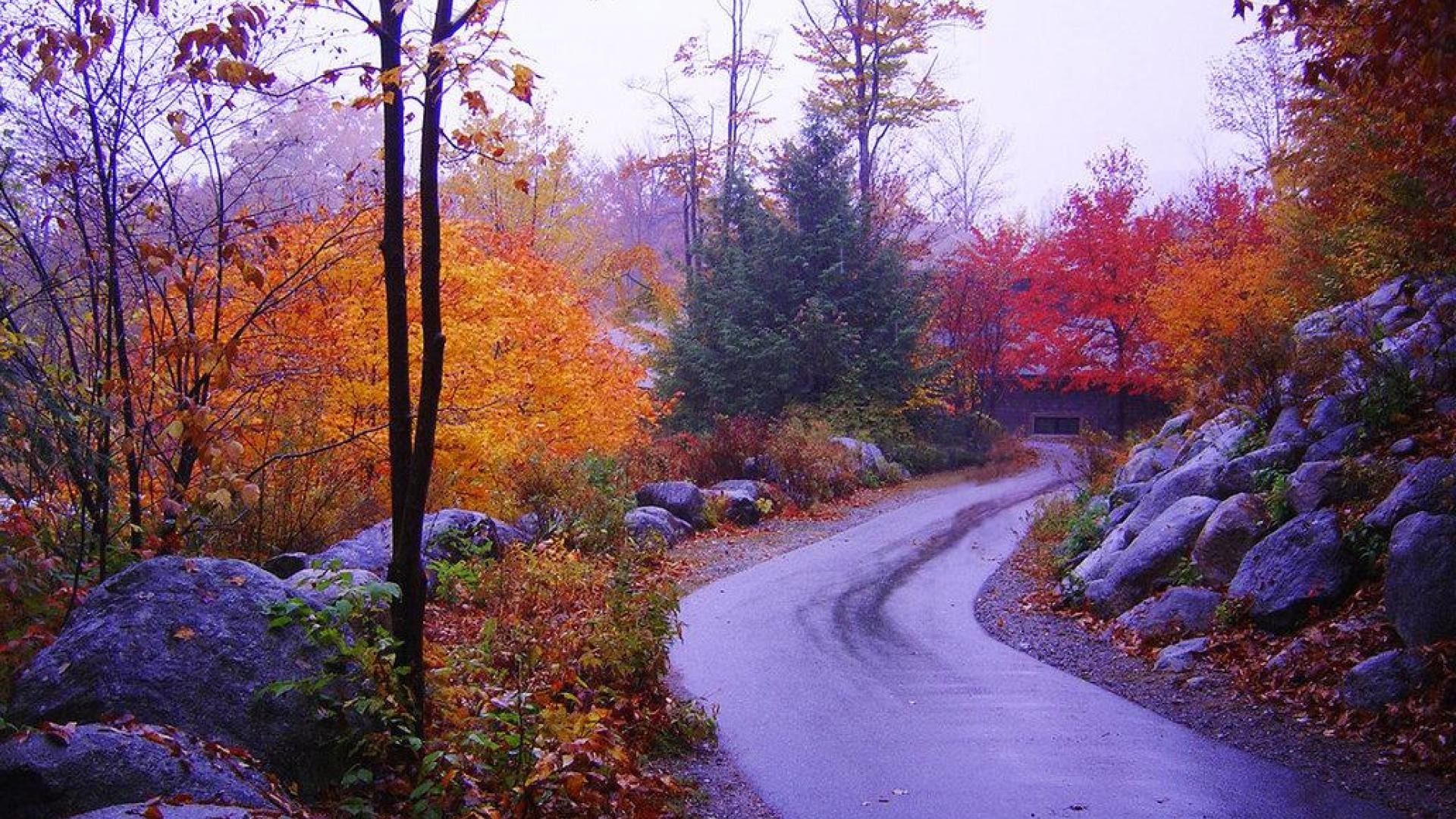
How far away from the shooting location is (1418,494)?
816 cm

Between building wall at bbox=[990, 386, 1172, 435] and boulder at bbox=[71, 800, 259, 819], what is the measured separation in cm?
3243

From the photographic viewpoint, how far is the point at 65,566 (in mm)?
6879

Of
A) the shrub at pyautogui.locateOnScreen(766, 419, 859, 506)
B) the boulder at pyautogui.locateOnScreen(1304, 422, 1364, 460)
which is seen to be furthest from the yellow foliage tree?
the boulder at pyautogui.locateOnScreen(1304, 422, 1364, 460)

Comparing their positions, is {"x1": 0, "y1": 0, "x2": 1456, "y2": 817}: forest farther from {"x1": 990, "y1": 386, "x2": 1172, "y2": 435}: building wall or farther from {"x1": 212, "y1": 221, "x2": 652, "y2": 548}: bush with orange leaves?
{"x1": 990, "y1": 386, "x2": 1172, "y2": 435}: building wall

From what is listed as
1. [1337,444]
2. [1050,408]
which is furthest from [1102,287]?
[1337,444]

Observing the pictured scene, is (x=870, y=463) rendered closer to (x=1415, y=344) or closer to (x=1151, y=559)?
(x=1151, y=559)

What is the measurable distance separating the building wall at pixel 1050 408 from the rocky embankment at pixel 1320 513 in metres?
22.9

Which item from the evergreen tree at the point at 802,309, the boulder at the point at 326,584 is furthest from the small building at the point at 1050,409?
the boulder at the point at 326,584

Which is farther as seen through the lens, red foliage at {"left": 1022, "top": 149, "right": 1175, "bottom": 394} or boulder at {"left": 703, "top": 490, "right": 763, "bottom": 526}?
red foliage at {"left": 1022, "top": 149, "right": 1175, "bottom": 394}

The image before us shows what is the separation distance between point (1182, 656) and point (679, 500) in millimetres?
9389

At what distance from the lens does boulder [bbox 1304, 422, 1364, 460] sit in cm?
977

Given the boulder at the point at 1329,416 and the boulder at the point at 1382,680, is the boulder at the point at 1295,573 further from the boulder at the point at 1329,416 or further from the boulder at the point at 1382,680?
the boulder at the point at 1329,416

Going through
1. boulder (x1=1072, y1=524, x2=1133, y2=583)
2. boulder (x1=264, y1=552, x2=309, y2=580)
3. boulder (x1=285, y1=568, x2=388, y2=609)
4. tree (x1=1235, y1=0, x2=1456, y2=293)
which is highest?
tree (x1=1235, y1=0, x2=1456, y2=293)

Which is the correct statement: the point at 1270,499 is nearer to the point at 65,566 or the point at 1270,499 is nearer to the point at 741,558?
the point at 741,558
